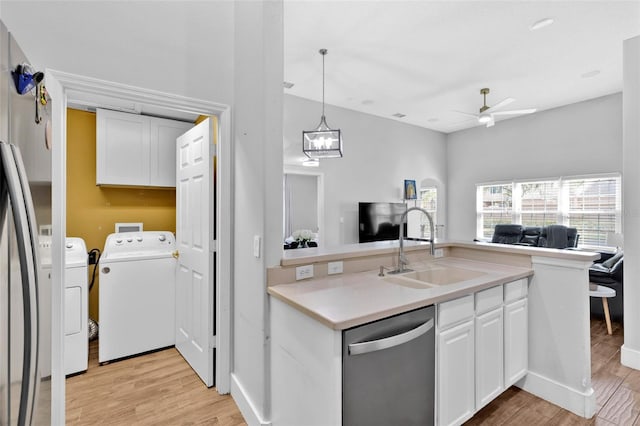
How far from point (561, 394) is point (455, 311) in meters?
1.18

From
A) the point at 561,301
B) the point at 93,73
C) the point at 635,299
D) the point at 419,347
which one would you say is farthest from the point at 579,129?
the point at 93,73


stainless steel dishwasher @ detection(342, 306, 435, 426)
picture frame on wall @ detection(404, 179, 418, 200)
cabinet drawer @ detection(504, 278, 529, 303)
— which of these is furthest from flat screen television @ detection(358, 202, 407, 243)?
stainless steel dishwasher @ detection(342, 306, 435, 426)

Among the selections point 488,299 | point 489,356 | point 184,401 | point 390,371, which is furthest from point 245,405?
point 488,299

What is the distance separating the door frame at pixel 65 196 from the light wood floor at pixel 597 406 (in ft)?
5.78

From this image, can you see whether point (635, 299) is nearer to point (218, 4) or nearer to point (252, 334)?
point (252, 334)

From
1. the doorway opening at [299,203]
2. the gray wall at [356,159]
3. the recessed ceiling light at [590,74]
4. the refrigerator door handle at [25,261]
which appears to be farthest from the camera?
the doorway opening at [299,203]

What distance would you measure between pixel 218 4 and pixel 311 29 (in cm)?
125

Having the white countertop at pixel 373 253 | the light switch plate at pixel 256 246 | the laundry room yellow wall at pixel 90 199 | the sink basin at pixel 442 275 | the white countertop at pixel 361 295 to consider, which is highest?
the laundry room yellow wall at pixel 90 199

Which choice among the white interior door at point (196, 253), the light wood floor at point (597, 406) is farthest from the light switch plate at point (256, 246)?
the light wood floor at point (597, 406)

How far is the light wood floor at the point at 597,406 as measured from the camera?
6.31 ft

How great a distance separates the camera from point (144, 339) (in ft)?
9.18

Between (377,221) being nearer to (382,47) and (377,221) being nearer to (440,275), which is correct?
(382,47)

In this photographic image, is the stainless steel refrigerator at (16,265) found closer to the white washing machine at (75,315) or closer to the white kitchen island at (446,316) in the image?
the white kitchen island at (446,316)

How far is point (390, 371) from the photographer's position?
4.53ft
